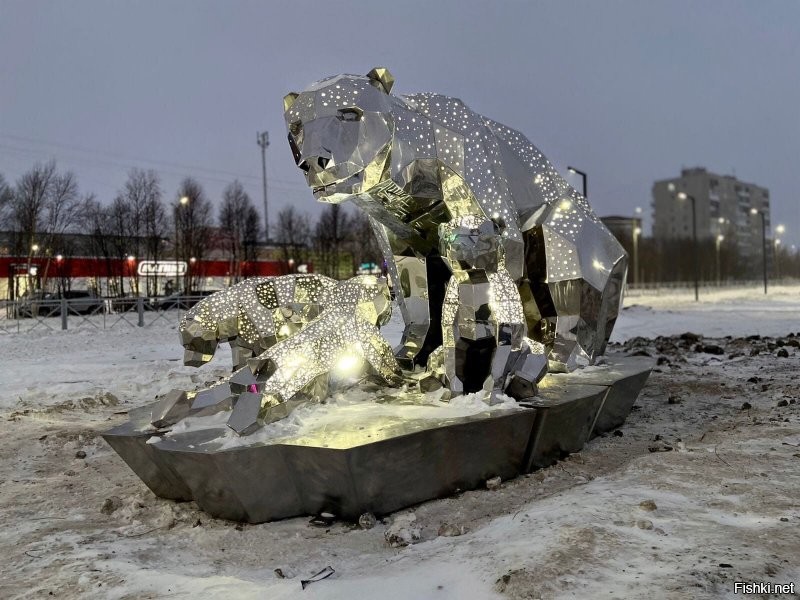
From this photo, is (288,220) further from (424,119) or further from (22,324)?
(424,119)

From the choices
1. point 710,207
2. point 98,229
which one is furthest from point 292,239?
point 710,207

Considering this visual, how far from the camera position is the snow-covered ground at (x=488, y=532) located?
9.74 feet

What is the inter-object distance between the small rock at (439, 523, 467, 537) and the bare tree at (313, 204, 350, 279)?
97.0 feet

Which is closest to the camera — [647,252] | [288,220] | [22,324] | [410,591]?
[410,591]

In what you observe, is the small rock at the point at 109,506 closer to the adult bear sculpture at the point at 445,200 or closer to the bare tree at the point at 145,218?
the adult bear sculpture at the point at 445,200

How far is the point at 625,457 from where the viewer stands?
5.20m

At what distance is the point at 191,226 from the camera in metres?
31.1

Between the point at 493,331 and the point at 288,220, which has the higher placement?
the point at 288,220

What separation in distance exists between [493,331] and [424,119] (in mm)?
1816

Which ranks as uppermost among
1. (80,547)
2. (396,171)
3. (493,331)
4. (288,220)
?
(288,220)

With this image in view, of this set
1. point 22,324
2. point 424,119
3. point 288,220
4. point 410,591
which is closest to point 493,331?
point 424,119

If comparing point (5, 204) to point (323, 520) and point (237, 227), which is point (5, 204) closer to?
point (237, 227)

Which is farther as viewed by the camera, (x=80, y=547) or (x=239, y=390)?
(x=239, y=390)

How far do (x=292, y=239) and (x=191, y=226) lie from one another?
6.33 meters
